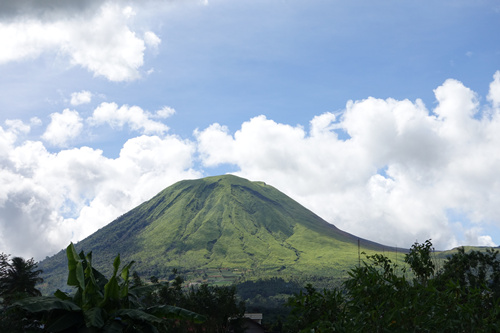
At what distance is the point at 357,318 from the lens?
26.7 feet

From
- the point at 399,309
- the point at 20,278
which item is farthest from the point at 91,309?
the point at 20,278

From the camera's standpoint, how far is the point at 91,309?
1652 centimetres

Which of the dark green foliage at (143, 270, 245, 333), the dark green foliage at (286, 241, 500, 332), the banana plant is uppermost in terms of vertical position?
the dark green foliage at (286, 241, 500, 332)

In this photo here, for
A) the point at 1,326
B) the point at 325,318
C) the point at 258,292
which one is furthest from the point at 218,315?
the point at 258,292

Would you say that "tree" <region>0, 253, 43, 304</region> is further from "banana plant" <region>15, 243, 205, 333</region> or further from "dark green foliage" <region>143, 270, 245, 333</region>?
"banana plant" <region>15, 243, 205, 333</region>

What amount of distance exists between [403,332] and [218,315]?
1567 inches

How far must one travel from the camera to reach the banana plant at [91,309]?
16.1 m

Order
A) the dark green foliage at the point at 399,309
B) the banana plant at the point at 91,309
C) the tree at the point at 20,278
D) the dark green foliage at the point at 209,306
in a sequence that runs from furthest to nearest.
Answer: the dark green foliage at the point at 209,306, the tree at the point at 20,278, the banana plant at the point at 91,309, the dark green foliage at the point at 399,309

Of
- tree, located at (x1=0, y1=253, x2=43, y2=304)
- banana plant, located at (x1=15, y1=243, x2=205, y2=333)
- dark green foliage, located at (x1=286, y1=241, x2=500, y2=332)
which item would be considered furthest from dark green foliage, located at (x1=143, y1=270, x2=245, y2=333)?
dark green foliage, located at (x1=286, y1=241, x2=500, y2=332)

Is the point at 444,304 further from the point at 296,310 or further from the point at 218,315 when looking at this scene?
the point at 218,315

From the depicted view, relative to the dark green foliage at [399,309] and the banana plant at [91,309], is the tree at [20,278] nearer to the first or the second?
the banana plant at [91,309]

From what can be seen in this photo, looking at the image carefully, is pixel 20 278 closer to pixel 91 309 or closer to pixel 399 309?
pixel 91 309

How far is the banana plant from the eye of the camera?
16109mm

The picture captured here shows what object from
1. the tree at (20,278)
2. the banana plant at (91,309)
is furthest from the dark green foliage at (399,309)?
the tree at (20,278)
